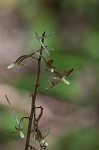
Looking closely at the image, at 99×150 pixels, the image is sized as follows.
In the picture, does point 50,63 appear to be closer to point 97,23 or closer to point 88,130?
point 88,130

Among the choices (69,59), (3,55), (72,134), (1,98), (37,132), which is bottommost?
(37,132)

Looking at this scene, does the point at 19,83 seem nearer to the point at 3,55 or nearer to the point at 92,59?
the point at 92,59

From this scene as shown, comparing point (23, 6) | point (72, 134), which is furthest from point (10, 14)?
point (72, 134)

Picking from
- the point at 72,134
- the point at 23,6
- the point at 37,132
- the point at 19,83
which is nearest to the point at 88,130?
the point at 72,134

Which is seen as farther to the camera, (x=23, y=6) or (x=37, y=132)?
(x=23, y=6)

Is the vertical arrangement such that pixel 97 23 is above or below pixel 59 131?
above

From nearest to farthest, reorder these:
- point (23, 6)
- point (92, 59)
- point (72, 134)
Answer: point (72, 134) → point (92, 59) → point (23, 6)

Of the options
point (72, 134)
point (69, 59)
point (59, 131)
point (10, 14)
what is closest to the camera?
point (72, 134)
